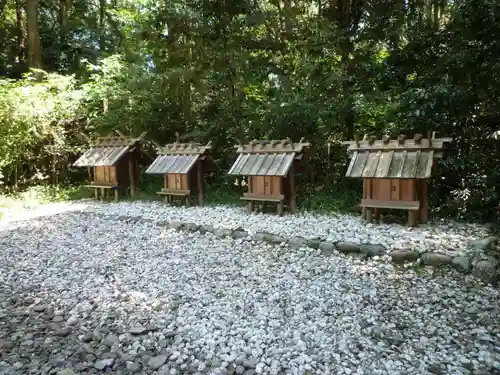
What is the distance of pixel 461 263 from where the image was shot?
434cm

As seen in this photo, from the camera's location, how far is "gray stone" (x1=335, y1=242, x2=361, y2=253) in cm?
510

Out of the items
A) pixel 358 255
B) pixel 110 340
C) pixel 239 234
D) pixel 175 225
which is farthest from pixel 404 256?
pixel 175 225

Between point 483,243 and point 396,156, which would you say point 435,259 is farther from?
point 396,156

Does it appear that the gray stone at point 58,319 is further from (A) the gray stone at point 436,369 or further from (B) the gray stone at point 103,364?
(A) the gray stone at point 436,369

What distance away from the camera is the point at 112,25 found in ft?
59.2

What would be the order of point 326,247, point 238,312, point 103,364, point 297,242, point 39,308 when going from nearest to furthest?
point 103,364 → point 238,312 → point 39,308 → point 326,247 → point 297,242

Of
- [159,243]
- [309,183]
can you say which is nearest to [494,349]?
[159,243]

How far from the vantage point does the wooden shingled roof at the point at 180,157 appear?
8.68 meters

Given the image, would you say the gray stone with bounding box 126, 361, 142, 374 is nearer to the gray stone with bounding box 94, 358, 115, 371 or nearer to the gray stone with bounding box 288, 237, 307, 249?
the gray stone with bounding box 94, 358, 115, 371

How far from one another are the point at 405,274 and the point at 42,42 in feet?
58.7

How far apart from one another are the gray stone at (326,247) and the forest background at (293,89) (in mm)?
2536

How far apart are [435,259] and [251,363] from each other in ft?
9.21

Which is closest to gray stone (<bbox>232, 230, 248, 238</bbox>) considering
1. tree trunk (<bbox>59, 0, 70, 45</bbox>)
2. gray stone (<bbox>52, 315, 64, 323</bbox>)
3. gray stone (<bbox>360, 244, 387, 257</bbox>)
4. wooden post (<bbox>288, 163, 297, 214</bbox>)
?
wooden post (<bbox>288, 163, 297, 214</bbox>)

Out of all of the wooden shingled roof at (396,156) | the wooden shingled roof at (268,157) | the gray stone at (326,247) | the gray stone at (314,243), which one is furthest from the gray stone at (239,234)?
the wooden shingled roof at (396,156)
